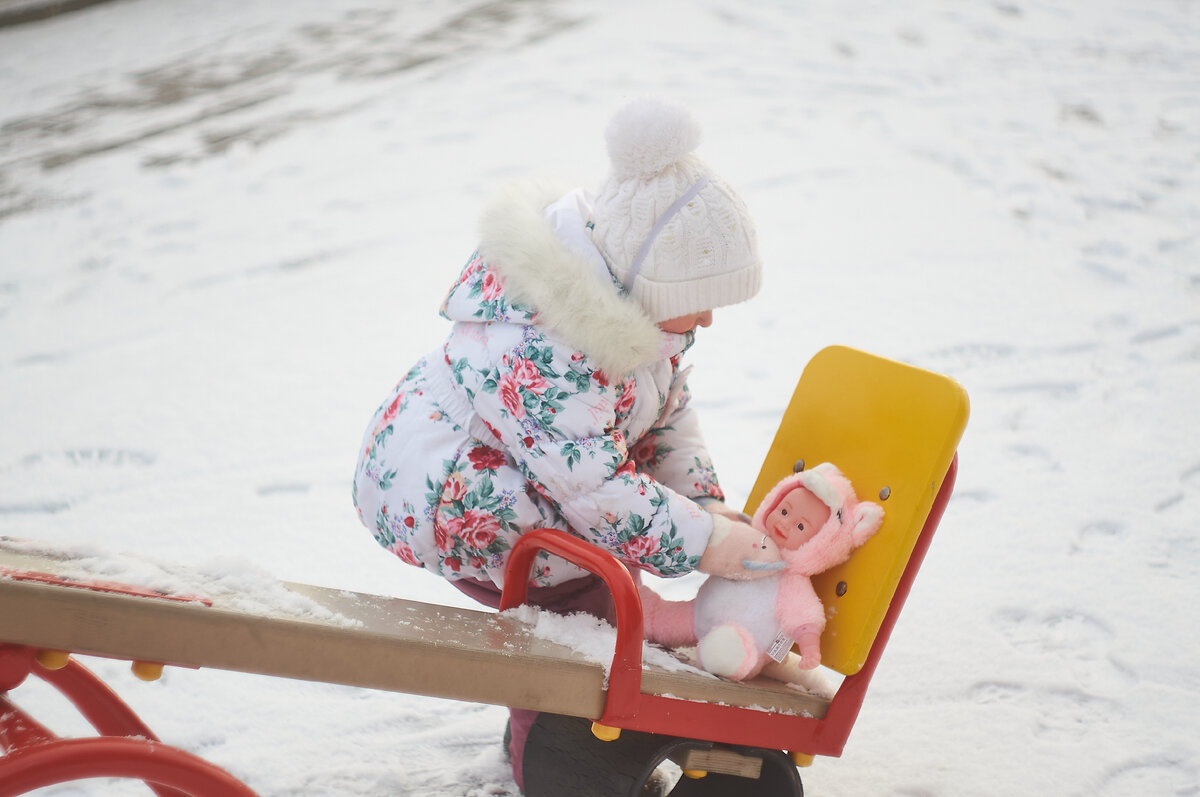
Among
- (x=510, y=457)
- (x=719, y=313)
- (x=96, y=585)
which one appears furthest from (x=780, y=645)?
(x=719, y=313)

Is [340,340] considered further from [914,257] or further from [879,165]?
[879,165]

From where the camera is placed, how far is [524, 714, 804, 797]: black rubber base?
1286mm

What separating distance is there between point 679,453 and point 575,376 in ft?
1.17

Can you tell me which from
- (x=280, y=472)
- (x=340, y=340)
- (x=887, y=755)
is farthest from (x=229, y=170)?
(x=887, y=755)

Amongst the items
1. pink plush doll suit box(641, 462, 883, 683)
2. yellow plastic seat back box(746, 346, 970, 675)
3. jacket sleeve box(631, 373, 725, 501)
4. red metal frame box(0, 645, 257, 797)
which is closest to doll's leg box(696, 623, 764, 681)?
pink plush doll suit box(641, 462, 883, 683)

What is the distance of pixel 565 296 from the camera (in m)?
1.24

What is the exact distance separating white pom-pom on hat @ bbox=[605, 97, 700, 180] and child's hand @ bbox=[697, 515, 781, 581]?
0.46 metres

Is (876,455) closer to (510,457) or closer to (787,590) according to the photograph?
(787,590)

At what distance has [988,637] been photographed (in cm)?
189

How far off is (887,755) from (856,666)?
429 millimetres

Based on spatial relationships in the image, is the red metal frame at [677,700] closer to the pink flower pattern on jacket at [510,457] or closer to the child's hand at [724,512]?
the pink flower pattern on jacket at [510,457]

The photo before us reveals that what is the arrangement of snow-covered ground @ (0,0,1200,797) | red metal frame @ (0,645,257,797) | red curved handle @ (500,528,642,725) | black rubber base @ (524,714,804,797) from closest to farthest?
red metal frame @ (0,645,257,797), red curved handle @ (500,528,642,725), black rubber base @ (524,714,804,797), snow-covered ground @ (0,0,1200,797)

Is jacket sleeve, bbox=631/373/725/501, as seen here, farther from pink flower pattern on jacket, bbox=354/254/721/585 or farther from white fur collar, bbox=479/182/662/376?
white fur collar, bbox=479/182/662/376

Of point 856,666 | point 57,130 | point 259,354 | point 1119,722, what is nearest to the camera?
point 856,666
